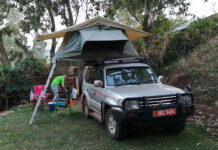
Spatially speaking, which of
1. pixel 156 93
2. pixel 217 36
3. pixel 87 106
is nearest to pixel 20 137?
pixel 87 106

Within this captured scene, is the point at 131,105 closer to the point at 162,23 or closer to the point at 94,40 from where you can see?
the point at 94,40

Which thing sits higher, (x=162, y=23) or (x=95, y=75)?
(x=162, y=23)

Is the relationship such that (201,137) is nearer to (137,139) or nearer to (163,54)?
(137,139)

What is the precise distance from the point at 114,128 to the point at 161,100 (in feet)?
4.25

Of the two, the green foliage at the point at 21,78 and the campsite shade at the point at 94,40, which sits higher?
the campsite shade at the point at 94,40

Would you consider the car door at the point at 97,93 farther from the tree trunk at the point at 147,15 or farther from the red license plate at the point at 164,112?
the tree trunk at the point at 147,15

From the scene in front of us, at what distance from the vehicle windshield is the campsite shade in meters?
0.99

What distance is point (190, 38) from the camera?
465 inches

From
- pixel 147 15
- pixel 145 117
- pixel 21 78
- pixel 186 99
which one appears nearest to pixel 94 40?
pixel 145 117

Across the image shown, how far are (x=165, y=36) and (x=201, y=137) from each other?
304 inches

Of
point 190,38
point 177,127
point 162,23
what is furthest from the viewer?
point 162,23

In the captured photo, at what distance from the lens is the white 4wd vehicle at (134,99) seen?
15.6 feet

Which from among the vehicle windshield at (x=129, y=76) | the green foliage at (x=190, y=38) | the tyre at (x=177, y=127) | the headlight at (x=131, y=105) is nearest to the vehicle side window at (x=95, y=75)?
the vehicle windshield at (x=129, y=76)

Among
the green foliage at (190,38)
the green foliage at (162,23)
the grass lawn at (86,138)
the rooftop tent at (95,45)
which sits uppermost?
the green foliage at (162,23)
